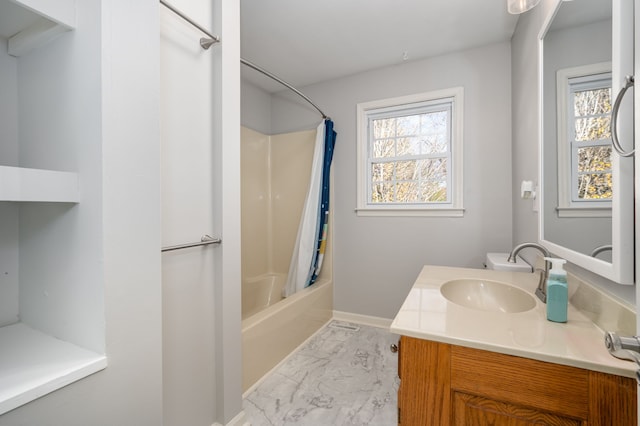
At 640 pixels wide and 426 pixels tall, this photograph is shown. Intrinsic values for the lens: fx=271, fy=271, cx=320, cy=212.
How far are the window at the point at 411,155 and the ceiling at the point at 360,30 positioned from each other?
1.28ft

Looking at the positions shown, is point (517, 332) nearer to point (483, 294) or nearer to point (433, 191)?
point (483, 294)

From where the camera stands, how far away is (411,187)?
103 inches

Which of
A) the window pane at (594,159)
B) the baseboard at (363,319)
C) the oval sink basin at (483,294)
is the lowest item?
the baseboard at (363,319)

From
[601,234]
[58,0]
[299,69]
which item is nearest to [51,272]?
[58,0]

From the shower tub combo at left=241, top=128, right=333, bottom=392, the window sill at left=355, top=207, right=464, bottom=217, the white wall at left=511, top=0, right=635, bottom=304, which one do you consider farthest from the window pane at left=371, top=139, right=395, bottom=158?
the white wall at left=511, top=0, right=635, bottom=304

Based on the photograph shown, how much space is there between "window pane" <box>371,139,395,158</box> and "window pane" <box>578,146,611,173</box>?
5.85 feet

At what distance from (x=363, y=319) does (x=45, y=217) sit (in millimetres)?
2502

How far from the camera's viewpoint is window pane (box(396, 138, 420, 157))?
2576 mm

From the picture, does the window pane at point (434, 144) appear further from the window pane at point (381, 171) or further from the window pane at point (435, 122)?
the window pane at point (381, 171)

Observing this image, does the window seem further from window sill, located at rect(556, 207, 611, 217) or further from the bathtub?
window sill, located at rect(556, 207, 611, 217)

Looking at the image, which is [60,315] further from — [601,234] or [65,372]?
[601,234]

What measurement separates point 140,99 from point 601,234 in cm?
150

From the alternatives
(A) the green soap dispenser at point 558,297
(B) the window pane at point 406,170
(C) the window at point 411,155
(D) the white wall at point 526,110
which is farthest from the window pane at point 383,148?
(A) the green soap dispenser at point 558,297

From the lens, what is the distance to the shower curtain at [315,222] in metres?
2.57
